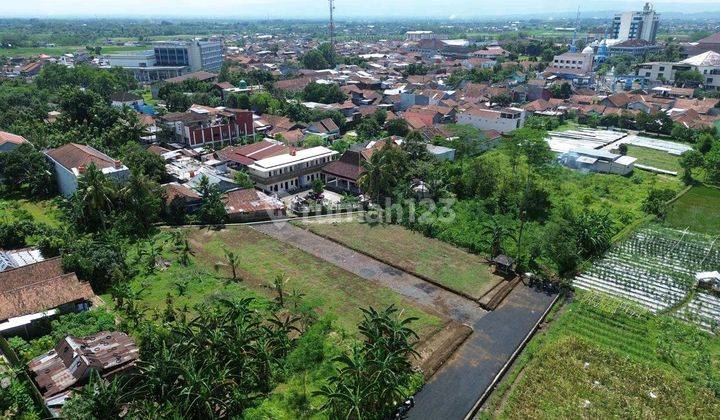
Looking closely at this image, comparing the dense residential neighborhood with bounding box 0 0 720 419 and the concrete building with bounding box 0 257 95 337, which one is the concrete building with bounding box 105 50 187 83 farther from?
the concrete building with bounding box 0 257 95 337

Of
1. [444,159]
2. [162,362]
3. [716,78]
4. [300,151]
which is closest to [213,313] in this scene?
[162,362]

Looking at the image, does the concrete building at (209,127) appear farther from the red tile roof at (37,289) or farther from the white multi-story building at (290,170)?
the red tile roof at (37,289)

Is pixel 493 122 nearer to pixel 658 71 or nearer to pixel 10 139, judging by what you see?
pixel 10 139

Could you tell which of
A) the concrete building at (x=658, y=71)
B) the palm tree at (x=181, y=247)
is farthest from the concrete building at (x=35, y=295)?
the concrete building at (x=658, y=71)

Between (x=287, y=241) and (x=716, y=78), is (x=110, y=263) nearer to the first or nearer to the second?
(x=287, y=241)

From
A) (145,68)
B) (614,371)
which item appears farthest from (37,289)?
(145,68)

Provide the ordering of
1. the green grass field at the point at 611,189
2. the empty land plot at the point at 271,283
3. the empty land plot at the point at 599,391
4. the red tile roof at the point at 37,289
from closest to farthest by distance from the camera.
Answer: the empty land plot at the point at 599,391, the red tile roof at the point at 37,289, the empty land plot at the point at 271,283, the green grass field at the point at 611,189
